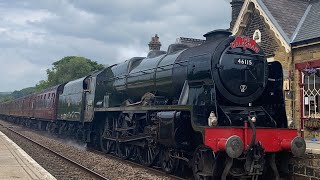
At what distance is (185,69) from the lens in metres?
9.28

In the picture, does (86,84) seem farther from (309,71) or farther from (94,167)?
(309,71)

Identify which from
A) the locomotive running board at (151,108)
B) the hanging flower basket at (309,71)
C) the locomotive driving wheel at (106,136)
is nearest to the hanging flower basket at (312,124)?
the hanging flower basket at (309,71)

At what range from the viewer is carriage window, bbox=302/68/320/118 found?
13.6m

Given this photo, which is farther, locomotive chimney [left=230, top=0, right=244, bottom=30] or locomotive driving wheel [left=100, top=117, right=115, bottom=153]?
locomotive chimney [left=230, top=0, right=244, bottom=30]

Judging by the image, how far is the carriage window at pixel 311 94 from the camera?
13.6m

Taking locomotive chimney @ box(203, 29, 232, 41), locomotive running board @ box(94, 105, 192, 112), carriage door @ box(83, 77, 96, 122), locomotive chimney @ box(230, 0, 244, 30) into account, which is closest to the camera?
locomotive running board @ box(94, 105, 192, 112)

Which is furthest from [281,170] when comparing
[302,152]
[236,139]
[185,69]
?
[185,69]

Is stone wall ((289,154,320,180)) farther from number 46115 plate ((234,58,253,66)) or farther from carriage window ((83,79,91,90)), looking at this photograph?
carriage window ((83,79,91,90))

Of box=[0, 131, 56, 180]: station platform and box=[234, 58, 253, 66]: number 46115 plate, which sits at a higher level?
box=[234, 58, 253, 66]: number 46115 plate

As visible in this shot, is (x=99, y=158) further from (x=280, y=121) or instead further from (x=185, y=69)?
(x=280, y=121)

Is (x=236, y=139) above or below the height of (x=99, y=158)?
above

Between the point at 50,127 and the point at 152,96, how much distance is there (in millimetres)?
16503

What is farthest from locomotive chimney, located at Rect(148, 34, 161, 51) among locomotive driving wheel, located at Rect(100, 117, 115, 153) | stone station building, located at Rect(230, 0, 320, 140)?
locomotive driving wheel, located at Rect(100, 117, 115, 153)

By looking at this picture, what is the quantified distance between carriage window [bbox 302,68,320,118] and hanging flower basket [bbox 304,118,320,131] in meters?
0.17
